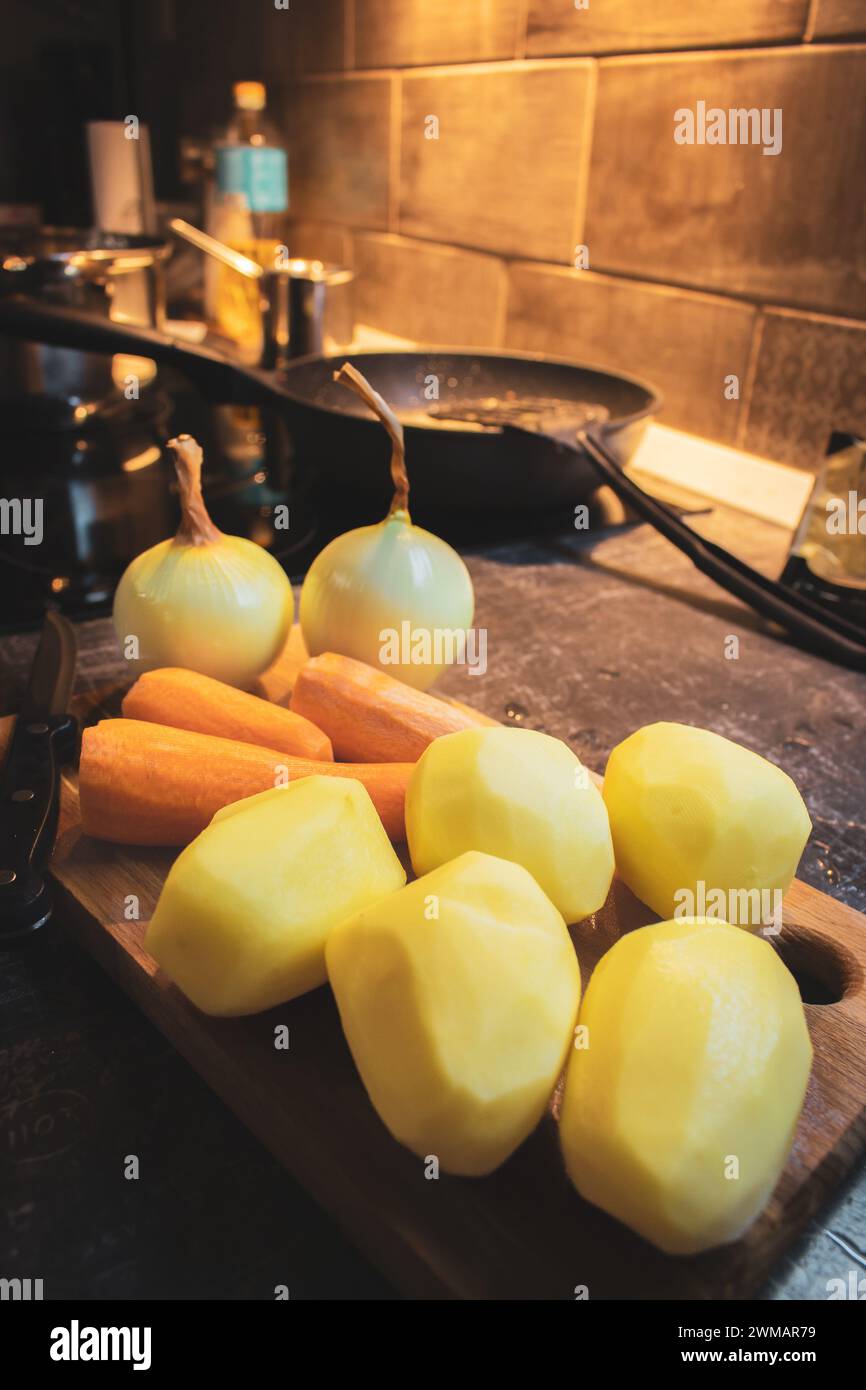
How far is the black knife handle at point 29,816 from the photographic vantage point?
54cm

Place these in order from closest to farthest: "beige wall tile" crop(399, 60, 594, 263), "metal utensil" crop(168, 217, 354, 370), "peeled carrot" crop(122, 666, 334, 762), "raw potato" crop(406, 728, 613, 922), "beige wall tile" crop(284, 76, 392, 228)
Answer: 1. "raw potato" crop(406, 728, 613, 922)
2. "peeled carrot" crop(122, 666, 334, 762)
3. "beige wall tile" crop(399, 60, 594, 263)
4. "metal utensil" crop(168, 217, 354, 370)
5. "beige wall tile" crop(284, 76, 392, 228)

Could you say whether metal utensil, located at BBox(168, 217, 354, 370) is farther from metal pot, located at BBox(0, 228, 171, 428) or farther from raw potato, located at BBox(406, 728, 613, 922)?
raw potato, located at BBox(406, 728, 613, 922)

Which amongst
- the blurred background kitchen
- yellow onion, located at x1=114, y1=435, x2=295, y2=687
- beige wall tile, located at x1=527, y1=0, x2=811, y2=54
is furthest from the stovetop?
beige wall tile, located at x1=527, y1=0, x2=811, y2=54

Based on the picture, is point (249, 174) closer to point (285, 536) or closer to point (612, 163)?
point (612, 163)

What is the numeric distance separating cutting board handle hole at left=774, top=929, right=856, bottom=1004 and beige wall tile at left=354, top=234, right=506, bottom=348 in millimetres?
1475

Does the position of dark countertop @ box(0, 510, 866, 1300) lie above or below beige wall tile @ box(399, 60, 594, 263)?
below

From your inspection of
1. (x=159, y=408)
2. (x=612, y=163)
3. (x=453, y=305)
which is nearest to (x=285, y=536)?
(x=159, y=408)

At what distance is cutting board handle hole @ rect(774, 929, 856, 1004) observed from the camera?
0.56m

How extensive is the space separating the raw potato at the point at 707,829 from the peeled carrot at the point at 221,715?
0.22 metres

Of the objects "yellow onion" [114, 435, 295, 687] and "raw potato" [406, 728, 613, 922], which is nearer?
"raw potato" [406, 728, 613, 922]

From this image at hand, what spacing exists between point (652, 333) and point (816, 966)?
1.18m

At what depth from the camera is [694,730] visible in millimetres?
588

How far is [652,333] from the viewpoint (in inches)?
59.4
